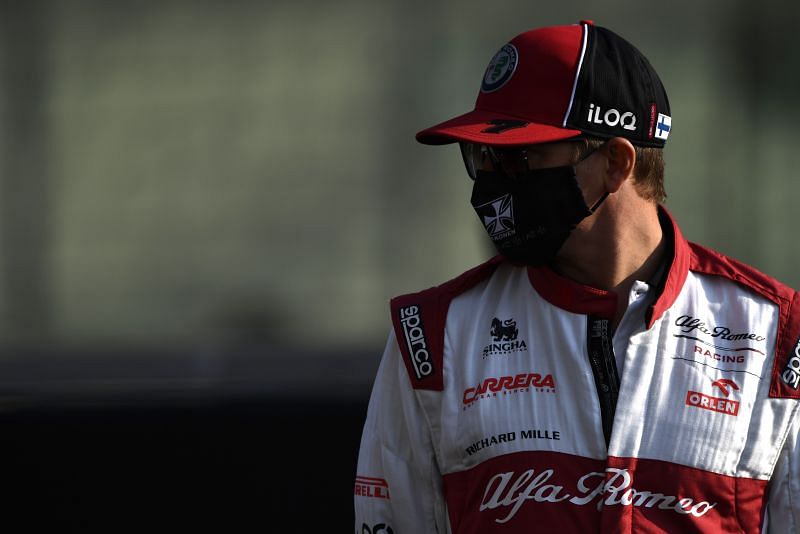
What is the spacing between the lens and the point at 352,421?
Result: 2963 millimetres

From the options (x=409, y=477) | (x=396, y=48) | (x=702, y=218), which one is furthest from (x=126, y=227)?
(x=409, y=477)

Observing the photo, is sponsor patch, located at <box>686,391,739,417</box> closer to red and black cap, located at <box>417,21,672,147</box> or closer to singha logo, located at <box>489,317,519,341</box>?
singha logo, located at <box>489,317,519,341</box>

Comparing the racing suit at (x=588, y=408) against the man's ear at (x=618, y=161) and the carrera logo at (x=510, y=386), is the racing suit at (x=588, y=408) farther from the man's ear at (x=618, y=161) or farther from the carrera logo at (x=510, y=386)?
the man's ear at (x=618, y=161)

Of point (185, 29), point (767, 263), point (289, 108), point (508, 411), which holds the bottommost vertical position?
point (767, 263)

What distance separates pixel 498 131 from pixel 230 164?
4549 mm

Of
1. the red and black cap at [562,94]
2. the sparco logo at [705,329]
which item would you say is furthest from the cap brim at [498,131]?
the sparco logo at [705,329]

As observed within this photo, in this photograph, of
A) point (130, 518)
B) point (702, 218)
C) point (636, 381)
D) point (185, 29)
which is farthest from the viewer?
point (702, 218)

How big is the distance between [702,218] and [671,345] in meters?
5.09

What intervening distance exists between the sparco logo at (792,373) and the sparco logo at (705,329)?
89 millimetres

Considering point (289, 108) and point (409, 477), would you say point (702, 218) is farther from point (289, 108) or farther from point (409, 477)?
point (409, 477)

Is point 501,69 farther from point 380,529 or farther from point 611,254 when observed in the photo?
point 380,529

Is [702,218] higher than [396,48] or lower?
lower

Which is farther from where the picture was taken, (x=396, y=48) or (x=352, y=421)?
(x=396, y=48)

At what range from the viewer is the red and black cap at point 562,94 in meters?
2.16
